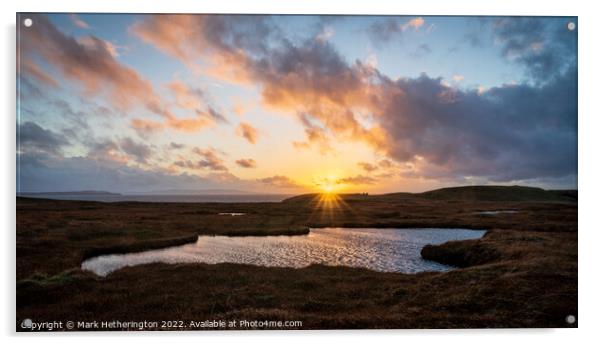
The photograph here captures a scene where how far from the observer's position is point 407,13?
15.3m

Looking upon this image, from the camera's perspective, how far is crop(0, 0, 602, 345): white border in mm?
13531

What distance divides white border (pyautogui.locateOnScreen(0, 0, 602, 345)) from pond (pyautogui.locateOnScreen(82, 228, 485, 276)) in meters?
8.23

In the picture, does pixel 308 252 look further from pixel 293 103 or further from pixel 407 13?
pixel 407 13

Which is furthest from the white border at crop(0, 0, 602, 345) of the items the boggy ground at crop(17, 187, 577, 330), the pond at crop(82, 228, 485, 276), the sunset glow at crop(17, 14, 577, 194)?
the pond at crop(82, 228, 485, 276)

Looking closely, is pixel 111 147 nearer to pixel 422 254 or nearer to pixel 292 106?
pixel 292 106

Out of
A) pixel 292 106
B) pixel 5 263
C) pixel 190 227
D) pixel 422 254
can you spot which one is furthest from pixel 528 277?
pixel 190 227

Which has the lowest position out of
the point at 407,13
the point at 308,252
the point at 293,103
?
the point at 308,252

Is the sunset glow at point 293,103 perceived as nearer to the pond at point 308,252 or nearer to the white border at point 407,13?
the white border at point 407,13

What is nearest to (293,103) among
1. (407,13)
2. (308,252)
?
(407,13)

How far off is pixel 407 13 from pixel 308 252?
67.7ft

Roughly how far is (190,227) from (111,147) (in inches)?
1040

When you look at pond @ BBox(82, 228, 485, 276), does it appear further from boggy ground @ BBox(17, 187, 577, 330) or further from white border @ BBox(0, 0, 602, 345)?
white border @ BBox(0, 0, 602, 345)

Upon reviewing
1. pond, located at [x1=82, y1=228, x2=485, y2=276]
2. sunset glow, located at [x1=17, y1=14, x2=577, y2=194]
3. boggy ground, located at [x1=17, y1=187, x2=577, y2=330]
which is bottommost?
pond, located at [x1=82, y1=228, x2=485, y2=276]

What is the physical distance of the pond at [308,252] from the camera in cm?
2428
